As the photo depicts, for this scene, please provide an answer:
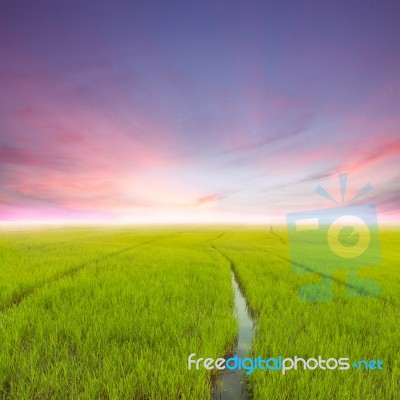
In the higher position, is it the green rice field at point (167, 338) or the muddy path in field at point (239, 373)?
the green rice field at point (167, 338)

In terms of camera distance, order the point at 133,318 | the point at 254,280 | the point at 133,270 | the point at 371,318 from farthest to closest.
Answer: the point at 133,270
the point at 254,280
the point at 371,318
the point at 133,318

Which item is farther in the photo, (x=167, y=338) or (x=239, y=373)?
(x=167, y=338)

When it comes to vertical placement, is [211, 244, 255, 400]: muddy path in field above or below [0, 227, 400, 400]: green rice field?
below

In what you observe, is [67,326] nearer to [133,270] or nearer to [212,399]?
[212,399]

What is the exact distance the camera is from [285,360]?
10.1 feet

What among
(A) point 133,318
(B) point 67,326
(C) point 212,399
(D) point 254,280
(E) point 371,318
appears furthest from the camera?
(D) point 254,280

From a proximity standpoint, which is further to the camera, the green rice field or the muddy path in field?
the muddy path in field

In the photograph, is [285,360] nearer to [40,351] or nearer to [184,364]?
[184,364]

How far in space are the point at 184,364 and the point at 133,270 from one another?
649 centimetres

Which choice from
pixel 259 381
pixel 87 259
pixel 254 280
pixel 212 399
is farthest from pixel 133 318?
pixel 87 259

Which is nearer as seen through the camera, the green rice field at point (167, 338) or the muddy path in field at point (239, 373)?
the green rice field at point (167, 338)

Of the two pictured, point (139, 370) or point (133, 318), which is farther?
point (133, 318)

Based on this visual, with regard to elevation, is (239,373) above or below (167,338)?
below

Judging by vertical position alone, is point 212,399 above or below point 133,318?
below
